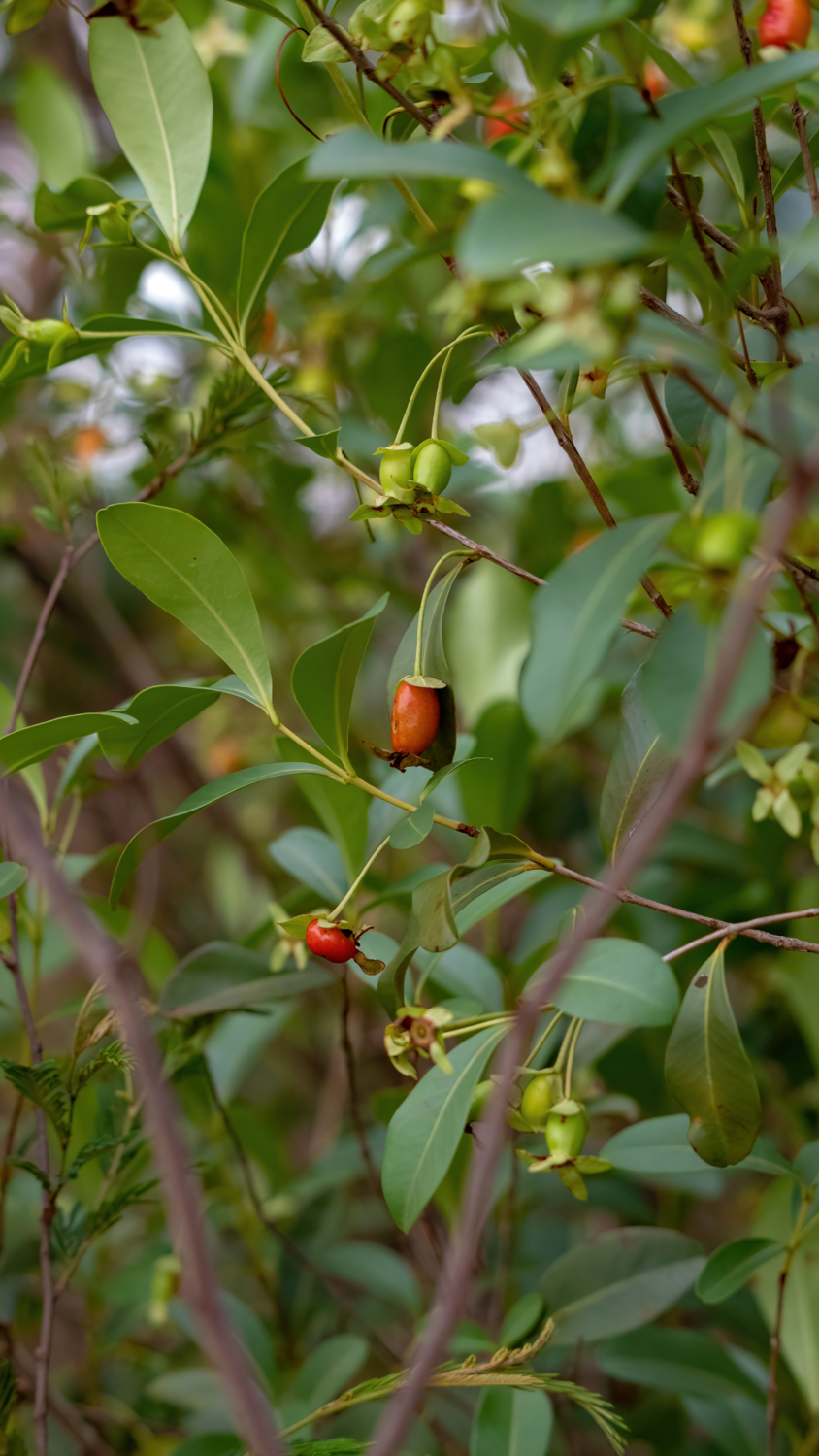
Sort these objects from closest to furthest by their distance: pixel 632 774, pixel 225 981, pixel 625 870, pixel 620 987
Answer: pixel 625 870 < pixel 620 987 < pixel 632 774 < pixel 225 981

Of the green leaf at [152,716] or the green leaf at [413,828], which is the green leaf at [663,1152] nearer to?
the green leaf at [413,828]

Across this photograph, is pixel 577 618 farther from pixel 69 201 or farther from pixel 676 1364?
pixel 676 1364

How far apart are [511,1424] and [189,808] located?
445 mm

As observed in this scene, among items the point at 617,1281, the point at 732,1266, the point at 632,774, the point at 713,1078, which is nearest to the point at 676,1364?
the point at 617,1281

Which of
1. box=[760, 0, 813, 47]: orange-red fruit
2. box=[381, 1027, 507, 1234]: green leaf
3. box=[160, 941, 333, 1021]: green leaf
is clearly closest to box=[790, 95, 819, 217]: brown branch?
box=[760, 0, 813, 47]: orange-red fruit

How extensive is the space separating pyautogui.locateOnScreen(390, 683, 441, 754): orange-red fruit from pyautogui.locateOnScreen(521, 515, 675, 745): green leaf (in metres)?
0.12

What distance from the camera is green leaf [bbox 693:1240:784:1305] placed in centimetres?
61

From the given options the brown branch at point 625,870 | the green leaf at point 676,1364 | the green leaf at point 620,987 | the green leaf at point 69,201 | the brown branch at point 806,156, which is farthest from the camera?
the green leaf at point 676,1364

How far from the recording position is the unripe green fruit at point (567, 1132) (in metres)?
0.47

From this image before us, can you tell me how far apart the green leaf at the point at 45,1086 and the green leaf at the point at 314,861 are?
0.73 feet

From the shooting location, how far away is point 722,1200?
1.59 meters

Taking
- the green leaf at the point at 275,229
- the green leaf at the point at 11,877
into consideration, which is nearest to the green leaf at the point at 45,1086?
the green leaf at the point at 11,877

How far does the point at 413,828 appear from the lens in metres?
0.50

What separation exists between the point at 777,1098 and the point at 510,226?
96cm
